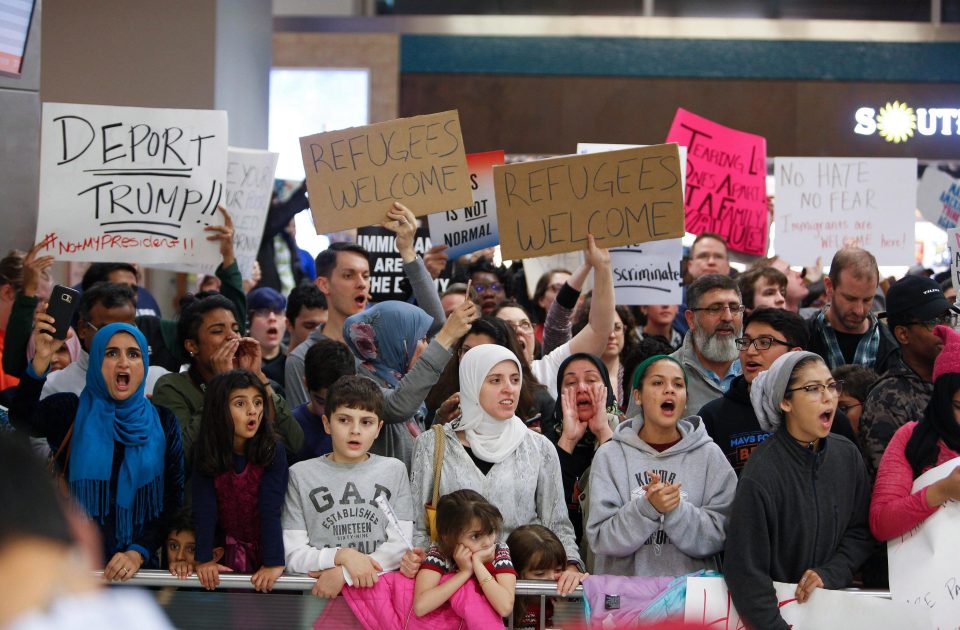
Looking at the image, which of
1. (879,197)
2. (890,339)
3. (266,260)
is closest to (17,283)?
(266,260)

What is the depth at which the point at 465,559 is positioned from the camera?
4.12 meters

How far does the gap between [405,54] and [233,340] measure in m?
9.95

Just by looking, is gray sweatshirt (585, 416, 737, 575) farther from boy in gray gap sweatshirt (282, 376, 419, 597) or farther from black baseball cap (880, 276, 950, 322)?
black baseball cap (880, 276, 950, 322)

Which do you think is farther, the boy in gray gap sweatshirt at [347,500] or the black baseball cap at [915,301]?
the black baseball cap at [915,301]

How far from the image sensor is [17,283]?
5832 mm

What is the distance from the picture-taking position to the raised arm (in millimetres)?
5758

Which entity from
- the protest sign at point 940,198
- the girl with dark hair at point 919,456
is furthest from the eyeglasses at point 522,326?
the protest sign at point 940,198

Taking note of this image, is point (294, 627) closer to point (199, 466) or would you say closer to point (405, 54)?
point (199, 466)

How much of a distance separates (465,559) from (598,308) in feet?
6.40

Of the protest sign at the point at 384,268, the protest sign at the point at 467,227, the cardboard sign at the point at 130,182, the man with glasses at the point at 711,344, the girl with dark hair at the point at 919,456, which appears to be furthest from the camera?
the protest sign at the point at 384,268

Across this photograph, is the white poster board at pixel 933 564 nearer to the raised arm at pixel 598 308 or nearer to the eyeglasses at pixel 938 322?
the eyeglasses at pixel 938 322

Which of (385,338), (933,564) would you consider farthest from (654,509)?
(385,338)

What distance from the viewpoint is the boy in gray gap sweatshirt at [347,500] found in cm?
429

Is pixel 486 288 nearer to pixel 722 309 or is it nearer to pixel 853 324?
pixel 722 309
